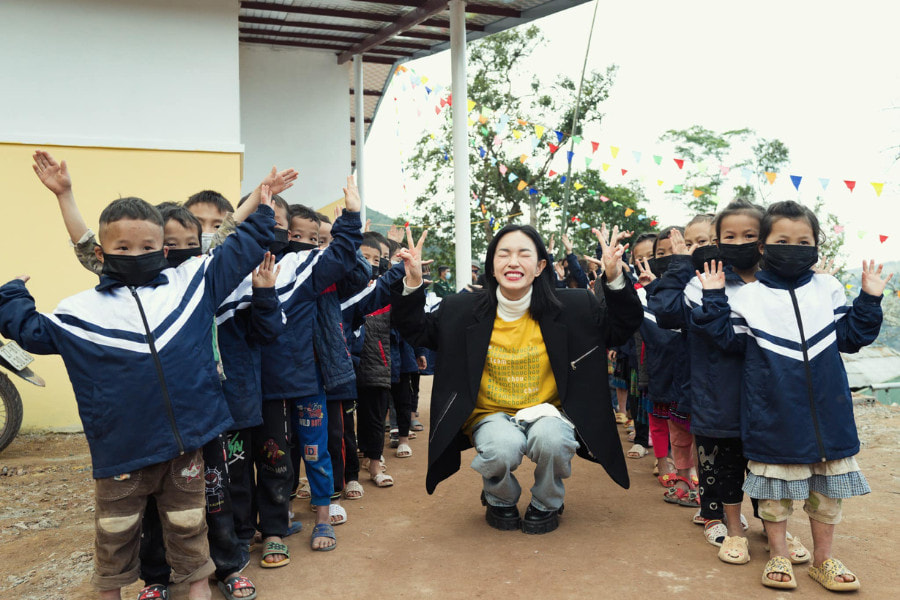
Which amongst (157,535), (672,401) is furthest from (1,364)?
(672,401)

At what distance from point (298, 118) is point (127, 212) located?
9526 millimetres

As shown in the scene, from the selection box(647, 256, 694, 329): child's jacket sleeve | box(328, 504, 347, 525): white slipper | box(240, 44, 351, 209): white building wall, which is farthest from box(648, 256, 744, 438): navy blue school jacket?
box(240, 44, 351, 209): white building wall

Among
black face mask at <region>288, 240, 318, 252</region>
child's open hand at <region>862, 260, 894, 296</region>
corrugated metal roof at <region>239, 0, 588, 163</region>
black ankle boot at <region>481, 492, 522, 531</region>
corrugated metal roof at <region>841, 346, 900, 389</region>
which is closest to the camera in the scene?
child's open hand at <region>862, 260, 894, 296</region>

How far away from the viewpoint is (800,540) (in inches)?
149

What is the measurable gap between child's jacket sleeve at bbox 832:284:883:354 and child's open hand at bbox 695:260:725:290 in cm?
54

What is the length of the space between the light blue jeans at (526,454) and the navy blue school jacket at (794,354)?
949 millimetres

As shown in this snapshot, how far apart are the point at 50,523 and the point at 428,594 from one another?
106 inches

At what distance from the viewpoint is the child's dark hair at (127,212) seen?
2.95 m

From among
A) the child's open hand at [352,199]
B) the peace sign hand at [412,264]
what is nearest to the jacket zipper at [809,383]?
the peace sign hand at [412,264]

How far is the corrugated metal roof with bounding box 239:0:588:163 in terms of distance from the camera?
9742 millimetres

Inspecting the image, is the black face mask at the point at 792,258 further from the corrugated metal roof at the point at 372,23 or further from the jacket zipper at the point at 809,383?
the corrugated metal roof at the point at 372,23

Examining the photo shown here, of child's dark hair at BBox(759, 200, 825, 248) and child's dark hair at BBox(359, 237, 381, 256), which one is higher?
child's dark hair at BBox(759, 200, 825, 248)

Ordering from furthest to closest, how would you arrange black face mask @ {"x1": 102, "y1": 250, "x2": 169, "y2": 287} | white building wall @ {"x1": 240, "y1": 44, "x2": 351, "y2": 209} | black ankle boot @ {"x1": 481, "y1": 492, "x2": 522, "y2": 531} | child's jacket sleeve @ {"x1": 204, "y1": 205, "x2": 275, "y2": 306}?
white building wall @ {"x1": 240, "y1": 44, "x2": 351, "y2": 209}
black ankle boot @ {"x1": 481, "y1": 492, "x2": 522, "y2": 531}
child's jacket sleeve @ {"x1": 204, "y1": 205, "x2": 275, "y2": 306}
black face mask @ {"x1": 102, "y1": 250, "x2": 169, "y2": 287}

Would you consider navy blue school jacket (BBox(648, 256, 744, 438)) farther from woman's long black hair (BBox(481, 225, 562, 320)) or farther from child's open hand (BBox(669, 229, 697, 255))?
woman's long black hair (BBox(481, 225, 562, 320))
